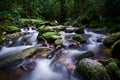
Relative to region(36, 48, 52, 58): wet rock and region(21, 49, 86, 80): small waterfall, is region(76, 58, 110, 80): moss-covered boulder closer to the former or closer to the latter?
region(21, 49, 86, 80): small waterfall

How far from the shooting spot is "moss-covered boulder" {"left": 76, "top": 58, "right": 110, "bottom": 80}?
434cm

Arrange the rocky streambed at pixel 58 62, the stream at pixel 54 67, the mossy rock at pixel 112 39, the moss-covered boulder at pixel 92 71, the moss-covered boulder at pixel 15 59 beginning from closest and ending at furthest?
the moss-covered boulder at pixel 92 71 → the rocky streambed at pixel 58 62 → the stream at pixel 54 67 → the moss-covered boulder at pixel 15 59 → the mossy rock at pixel 112 39

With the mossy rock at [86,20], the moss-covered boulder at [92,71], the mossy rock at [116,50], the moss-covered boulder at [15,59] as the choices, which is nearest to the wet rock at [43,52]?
the moss-covered boulder at [15,59]

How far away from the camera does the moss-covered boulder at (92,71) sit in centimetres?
434

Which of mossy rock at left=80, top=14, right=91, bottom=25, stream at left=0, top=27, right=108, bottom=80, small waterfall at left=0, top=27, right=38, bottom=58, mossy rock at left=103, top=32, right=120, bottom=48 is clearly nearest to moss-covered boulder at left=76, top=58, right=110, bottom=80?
stream at left=0, top=27, right=108, bottom=80

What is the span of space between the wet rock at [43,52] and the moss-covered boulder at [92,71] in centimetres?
199

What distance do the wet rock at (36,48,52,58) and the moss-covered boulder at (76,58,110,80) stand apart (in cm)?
199

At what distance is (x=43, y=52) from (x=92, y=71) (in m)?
2.77

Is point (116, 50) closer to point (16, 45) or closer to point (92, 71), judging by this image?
point (92, 71)

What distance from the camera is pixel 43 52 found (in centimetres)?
664

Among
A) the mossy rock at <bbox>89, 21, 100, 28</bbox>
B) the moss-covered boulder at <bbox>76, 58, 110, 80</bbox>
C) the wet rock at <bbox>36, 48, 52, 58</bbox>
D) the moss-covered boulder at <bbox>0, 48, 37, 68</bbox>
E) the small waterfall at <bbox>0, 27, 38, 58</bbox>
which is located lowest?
the mossy rock at <bbox>89, 21, 100, 28</bbox>

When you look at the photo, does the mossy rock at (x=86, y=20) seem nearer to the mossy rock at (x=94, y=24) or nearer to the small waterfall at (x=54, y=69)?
the mossy rock at (x=94, y=24)

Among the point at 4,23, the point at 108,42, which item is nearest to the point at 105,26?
the point at 108,42

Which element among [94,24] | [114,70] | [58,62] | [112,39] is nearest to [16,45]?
[58,62]
